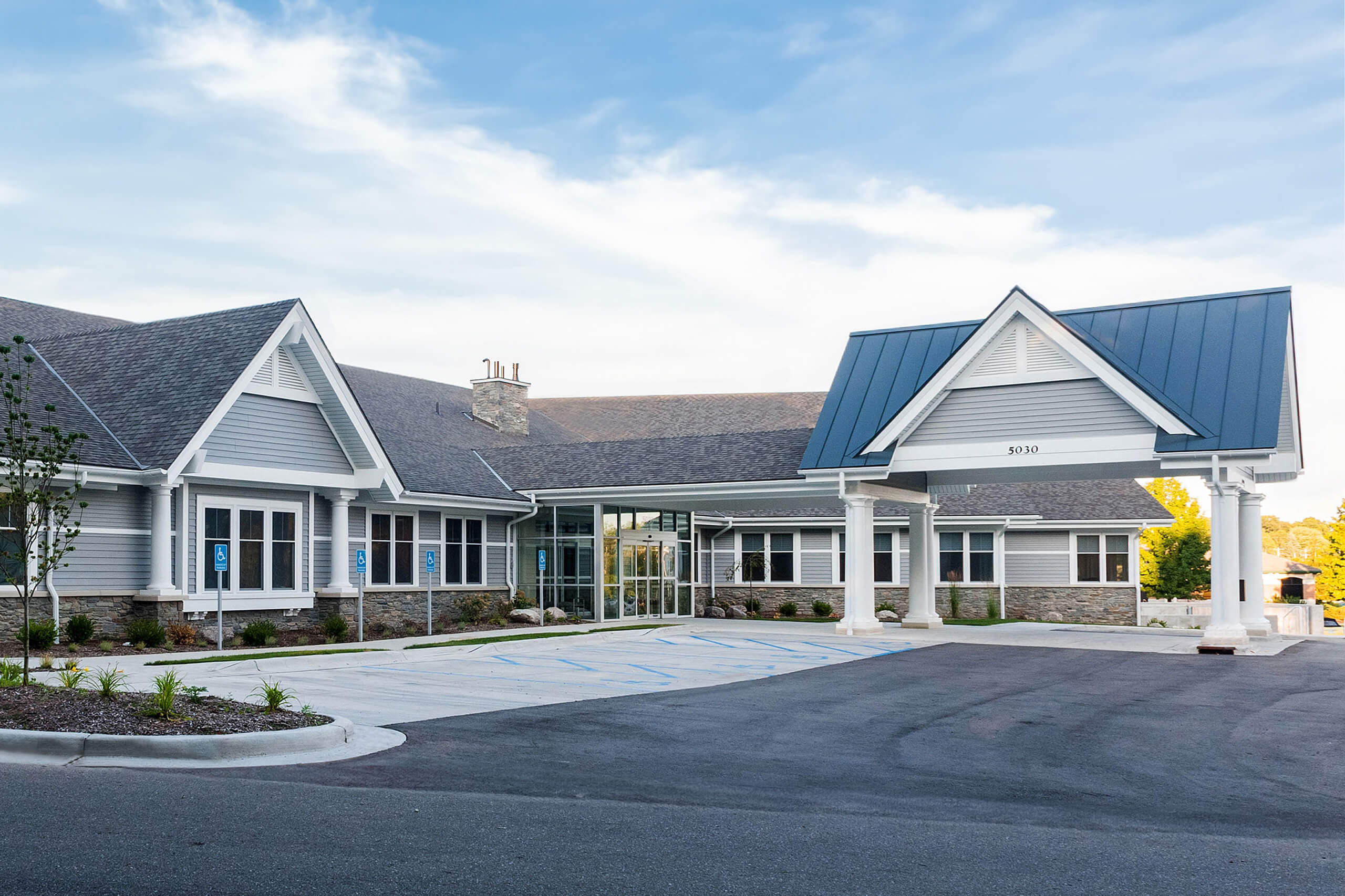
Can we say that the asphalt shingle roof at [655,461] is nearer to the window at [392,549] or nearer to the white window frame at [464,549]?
the white window frame at [464,549]

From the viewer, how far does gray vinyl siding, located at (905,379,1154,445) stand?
24.2 meters

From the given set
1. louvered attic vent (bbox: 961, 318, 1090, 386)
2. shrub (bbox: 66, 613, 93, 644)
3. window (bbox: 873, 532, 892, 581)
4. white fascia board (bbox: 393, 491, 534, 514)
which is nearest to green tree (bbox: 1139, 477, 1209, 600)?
window (bbox: 873, 532, 892, 581)

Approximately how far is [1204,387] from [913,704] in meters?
12.2

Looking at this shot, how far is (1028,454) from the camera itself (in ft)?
81.6

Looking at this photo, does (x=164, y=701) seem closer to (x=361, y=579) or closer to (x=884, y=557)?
(x=361, y=579)

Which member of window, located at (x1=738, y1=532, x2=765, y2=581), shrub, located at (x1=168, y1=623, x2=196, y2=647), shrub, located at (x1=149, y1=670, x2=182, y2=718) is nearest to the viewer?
shrub, located at (x1=149, y1=670, x2=182, y2=718)

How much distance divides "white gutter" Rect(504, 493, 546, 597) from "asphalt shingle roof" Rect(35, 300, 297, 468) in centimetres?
946

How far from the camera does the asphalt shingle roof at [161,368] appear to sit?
22047 mm

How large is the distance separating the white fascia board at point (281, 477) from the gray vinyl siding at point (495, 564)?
18.9 feet

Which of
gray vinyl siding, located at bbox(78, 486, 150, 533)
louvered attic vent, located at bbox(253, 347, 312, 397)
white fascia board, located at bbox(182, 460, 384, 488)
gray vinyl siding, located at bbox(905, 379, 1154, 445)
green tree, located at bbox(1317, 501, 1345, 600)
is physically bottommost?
green tree, located at bbox(1317, 501, 1345, 600)

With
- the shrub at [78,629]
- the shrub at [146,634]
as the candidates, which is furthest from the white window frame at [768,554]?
the shrub at [78,629]

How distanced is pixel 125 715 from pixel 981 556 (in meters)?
32.7

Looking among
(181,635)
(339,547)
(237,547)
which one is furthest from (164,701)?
(339,547)

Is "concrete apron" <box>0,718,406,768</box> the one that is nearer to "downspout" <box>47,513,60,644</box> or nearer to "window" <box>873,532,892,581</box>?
"downspout" <box>47,513,60,644</box>
